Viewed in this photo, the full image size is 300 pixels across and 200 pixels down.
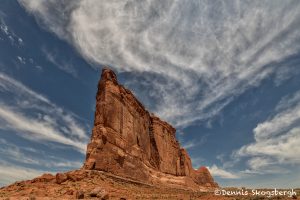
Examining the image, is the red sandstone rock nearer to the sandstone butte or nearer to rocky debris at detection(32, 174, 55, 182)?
the sandstone butte

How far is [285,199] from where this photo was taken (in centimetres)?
2352

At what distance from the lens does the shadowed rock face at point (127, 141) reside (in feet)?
133

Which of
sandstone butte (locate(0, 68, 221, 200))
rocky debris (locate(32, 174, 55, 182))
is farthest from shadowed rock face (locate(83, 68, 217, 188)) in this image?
rocky debris (locate(32, 174, 55, 182))

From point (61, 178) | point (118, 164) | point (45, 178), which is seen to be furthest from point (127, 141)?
point (61, 178)

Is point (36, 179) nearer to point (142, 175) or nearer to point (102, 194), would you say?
point (102, 194)

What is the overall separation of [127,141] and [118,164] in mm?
8490

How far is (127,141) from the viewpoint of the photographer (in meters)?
50.8

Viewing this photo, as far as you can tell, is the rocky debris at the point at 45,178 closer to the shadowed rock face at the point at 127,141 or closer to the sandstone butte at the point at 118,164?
the sandstone butte at the point at 118,164

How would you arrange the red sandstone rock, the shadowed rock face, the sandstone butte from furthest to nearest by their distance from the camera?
1. the shadowed rock face
2. the red sandstone rock
3. the sandstone butte

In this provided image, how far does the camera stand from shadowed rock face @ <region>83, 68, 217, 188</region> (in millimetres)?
40594

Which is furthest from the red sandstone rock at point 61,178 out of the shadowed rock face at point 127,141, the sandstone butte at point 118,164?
the shadowed rock face at point 127,141

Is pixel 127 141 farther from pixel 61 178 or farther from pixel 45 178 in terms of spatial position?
pixel 61 178

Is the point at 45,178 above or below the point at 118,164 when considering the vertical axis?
below

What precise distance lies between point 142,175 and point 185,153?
42.4 meters
